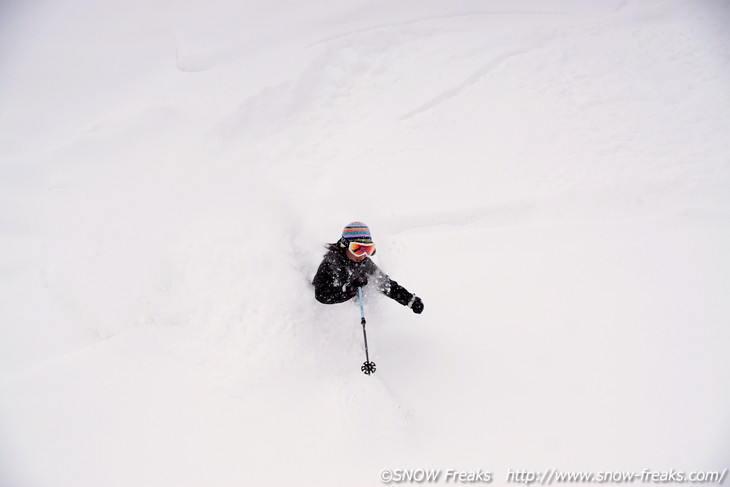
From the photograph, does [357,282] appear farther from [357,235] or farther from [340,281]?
[357,235]

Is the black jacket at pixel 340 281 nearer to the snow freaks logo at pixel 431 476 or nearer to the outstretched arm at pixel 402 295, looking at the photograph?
the outstretched arm at pixel 402 295

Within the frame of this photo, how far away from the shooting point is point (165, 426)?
12.6ft

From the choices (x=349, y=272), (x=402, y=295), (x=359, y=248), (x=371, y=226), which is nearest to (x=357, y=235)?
(x=359, y=248)

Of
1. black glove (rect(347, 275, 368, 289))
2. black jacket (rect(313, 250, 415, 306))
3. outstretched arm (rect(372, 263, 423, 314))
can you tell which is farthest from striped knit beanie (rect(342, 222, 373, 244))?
outstretched arm (rect(372, 263, 423, 314))

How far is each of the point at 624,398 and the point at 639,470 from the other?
0.65m

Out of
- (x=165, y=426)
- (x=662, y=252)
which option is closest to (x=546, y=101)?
(x=662, y=252)

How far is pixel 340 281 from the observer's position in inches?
170

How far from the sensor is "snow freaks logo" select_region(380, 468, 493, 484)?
11.4ft

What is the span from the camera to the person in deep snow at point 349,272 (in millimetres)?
4242

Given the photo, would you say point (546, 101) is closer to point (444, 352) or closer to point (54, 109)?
point (444, 352)

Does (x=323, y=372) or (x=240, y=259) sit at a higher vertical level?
(x=240, y=259)

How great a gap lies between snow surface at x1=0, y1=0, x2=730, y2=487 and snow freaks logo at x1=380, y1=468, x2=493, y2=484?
8 cm

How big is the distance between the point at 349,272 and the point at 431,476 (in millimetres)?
1973

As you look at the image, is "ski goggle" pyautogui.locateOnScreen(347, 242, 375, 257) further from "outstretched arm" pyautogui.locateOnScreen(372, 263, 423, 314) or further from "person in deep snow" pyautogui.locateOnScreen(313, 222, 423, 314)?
"outstretched arm" pyautogui.locateOnScreen(372, 263, 423, 314)
